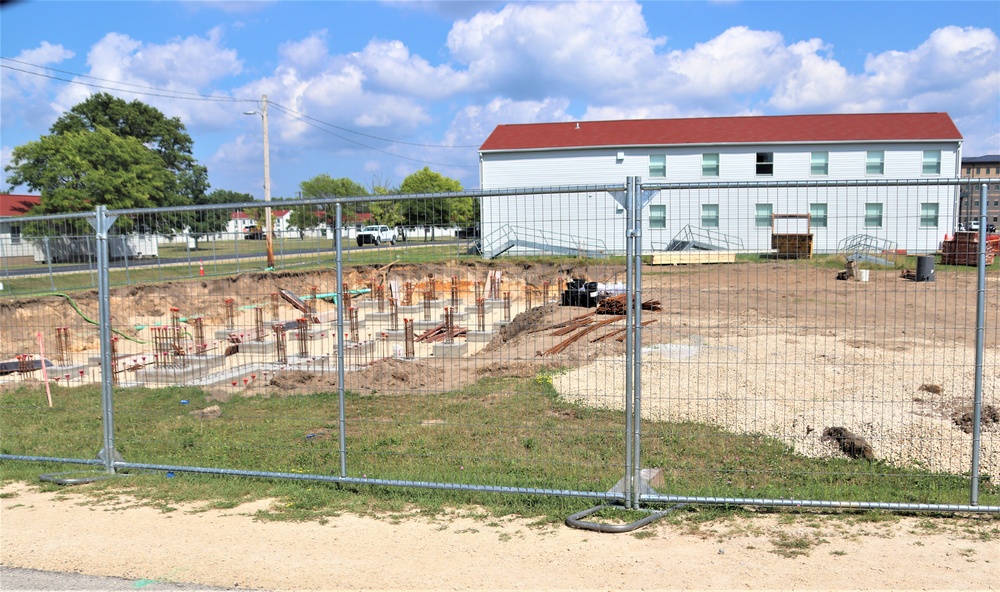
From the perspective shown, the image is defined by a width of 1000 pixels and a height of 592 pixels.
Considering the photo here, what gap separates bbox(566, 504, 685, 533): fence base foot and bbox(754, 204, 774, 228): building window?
8.65ft

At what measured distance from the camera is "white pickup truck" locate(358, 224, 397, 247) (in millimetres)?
7604

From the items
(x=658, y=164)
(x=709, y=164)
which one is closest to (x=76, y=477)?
(x=658, y=164)

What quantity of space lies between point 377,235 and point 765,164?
34.4 m

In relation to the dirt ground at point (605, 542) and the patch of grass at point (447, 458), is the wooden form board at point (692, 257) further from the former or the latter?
the patch of grass at point (447, 458)

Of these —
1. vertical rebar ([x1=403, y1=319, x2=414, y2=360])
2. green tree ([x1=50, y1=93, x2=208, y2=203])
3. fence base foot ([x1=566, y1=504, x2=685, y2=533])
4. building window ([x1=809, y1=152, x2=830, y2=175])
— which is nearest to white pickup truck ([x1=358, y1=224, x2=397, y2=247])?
fence base foot ([x1=566, y1=504, x2=685, y2=533])

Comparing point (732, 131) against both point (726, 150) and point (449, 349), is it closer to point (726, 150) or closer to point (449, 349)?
point (726, 150)

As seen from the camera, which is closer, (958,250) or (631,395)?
(631,395)

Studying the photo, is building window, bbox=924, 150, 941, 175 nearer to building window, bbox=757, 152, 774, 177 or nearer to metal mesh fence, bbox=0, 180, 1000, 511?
building window, bbox=757, 152, 774, 177

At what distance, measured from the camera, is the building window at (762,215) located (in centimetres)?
645

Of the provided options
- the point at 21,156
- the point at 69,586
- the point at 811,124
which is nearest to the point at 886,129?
the point at 811,124

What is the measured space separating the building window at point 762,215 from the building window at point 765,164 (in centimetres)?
3378

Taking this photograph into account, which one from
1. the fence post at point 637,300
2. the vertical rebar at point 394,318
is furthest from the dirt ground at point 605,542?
the vertical rebar at point 394,318

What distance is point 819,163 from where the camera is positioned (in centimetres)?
3809

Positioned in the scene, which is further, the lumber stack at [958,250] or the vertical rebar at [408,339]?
the vertical rebar at [408,339]
